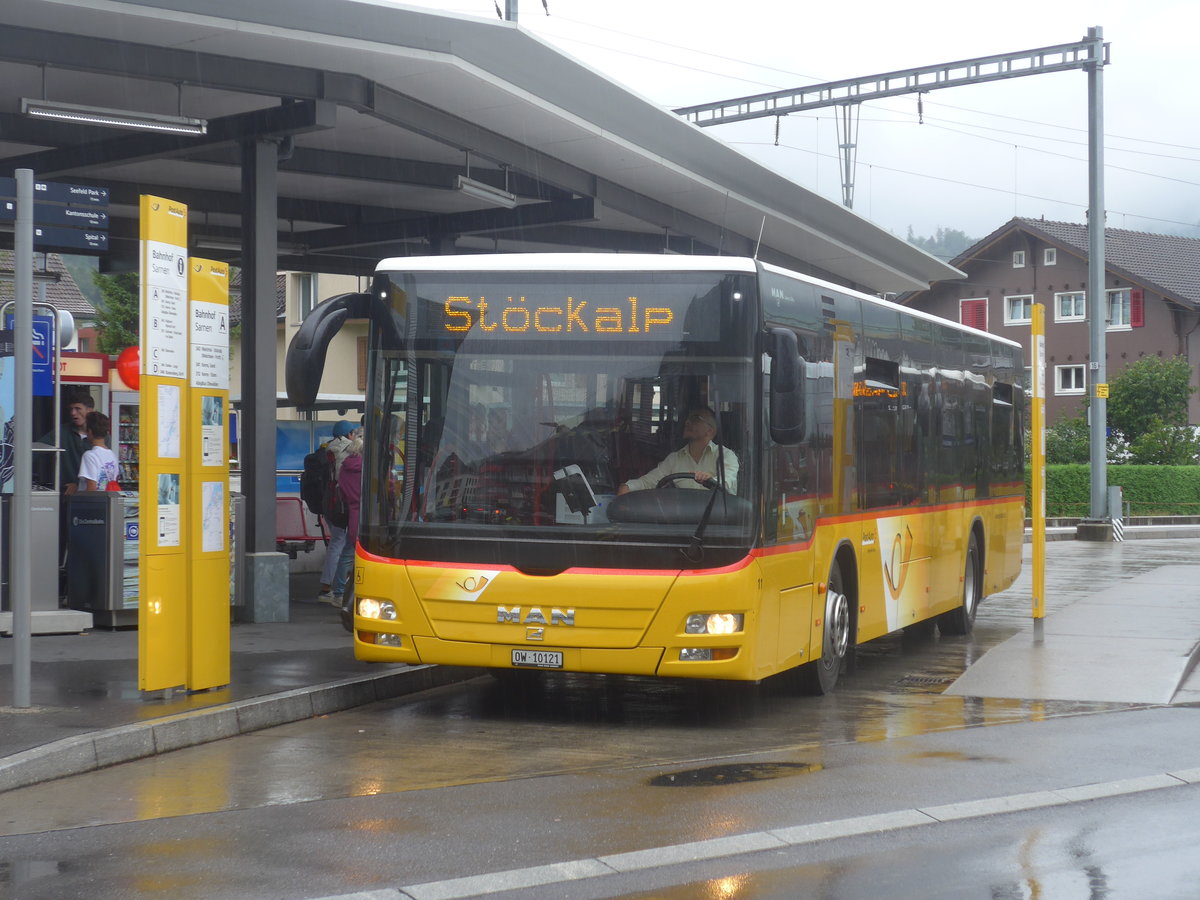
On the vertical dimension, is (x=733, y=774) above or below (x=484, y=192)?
below

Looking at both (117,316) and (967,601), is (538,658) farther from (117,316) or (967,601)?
(117,316)

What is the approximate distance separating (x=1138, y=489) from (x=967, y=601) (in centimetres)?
3275

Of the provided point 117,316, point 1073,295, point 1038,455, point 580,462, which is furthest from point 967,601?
point 1073,295

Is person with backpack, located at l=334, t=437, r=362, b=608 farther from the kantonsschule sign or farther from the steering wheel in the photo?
the steering wheel

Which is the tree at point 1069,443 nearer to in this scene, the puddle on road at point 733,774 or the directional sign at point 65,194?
the directional sign at point 65,194

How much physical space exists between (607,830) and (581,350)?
3.61 meters

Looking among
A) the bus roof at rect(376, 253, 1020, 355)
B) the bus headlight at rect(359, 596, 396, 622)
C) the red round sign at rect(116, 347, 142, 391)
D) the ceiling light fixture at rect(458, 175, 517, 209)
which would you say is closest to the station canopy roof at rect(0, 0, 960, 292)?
the ceiling light fixture at rect(458, 175, 517, 209)

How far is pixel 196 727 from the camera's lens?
8.96 m

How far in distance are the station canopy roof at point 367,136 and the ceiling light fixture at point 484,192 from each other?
0.12 feet

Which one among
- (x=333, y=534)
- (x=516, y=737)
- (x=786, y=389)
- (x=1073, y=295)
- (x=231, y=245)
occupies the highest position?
(x=1073, y=295)

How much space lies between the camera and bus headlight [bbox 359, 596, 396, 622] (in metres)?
9.70

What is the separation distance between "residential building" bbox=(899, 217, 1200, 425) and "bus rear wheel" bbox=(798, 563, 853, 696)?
51.4 meters

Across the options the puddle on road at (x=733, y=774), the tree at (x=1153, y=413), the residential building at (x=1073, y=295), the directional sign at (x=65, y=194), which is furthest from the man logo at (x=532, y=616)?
the residential building at (x=1073, y=295)

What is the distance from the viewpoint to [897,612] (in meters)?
12.7
